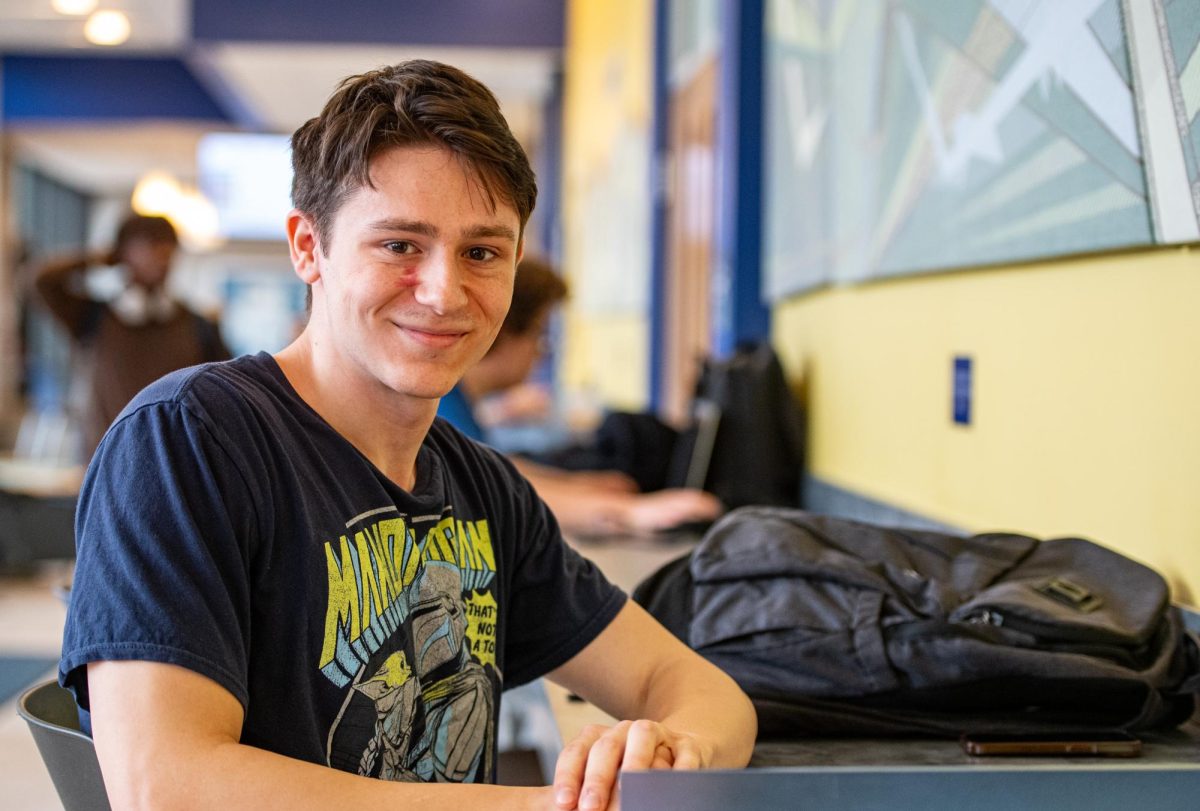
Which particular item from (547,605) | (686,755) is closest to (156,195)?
(547,605)

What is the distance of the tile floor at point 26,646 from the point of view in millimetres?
3186

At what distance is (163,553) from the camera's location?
2.93ft

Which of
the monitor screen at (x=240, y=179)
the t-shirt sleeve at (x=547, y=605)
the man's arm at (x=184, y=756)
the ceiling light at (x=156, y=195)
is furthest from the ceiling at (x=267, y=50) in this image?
the man's arm at (x=184, y=756)

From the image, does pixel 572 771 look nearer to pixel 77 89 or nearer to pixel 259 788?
pixel 259 788

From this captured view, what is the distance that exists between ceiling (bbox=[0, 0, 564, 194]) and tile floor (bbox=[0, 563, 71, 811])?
10.1 feet

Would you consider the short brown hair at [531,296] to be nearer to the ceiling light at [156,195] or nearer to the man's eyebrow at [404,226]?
the man's eyebrow at [404,226]

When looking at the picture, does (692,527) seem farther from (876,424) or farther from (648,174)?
(648,174)

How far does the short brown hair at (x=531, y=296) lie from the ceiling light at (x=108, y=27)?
572 centimetres

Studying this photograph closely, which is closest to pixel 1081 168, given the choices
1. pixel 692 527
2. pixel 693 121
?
pixel 692 527

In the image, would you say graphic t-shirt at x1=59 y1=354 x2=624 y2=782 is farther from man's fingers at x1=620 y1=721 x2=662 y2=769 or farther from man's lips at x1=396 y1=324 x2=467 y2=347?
man's fingers at x1=620 y1=721 x2=662 y2=769

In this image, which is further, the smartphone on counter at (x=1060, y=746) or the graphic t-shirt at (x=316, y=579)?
the smartphone on counter at (x=1060, y=746)

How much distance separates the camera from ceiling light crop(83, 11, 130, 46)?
7.63m

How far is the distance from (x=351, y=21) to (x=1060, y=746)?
6701mm

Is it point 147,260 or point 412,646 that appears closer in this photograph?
point 412,646
